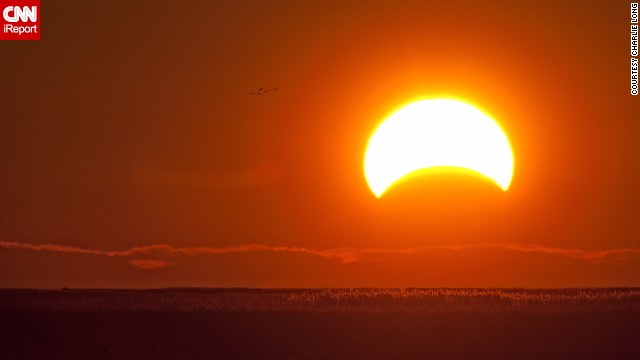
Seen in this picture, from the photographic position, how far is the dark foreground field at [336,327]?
8.22 meters

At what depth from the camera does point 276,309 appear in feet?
27.4

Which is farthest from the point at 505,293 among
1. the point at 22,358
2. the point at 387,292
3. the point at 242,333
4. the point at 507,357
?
the point at 22,358

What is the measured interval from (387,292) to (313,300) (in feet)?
2.66

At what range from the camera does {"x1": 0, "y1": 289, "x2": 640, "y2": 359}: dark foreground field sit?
8219 millimetres

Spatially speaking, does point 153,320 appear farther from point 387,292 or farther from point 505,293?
point 505,293

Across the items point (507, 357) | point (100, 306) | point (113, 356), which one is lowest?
point (507, 357)

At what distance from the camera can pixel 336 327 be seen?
8.29m

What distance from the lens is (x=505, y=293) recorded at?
8688 mm

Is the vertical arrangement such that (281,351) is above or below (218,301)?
below

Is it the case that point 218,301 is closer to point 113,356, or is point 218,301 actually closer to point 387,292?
point 113,356

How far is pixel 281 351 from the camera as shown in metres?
8.36

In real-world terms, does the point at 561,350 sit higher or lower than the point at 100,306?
lower

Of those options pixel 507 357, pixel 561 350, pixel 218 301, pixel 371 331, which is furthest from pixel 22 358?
pixel 561 350

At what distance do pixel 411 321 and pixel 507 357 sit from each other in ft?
3.58
